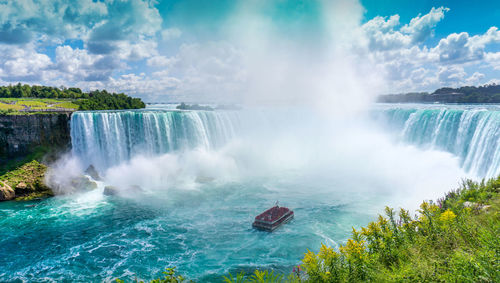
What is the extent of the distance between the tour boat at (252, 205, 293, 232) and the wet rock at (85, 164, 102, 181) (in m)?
18.1

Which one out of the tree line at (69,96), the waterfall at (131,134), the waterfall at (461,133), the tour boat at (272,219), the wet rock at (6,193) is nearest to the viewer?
the tour boat at (272,219)

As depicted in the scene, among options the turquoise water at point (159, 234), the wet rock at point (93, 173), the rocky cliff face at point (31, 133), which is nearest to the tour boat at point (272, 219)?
the turquoise water at point (159, 234)

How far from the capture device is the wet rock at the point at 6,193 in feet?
74.5

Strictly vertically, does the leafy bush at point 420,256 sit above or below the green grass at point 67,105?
below

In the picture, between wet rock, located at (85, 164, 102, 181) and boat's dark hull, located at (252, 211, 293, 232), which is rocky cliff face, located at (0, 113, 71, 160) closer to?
wet rock, located at (85, 164, 102, 181)

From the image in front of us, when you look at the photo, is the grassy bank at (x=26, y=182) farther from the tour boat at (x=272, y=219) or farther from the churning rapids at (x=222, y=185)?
the tour boat at (x=272, y=219)

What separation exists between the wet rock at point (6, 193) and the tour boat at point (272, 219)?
21471 millimetres

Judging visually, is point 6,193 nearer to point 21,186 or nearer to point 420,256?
point 21,186

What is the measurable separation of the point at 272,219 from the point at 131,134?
19446 mm

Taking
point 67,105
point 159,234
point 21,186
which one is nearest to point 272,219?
point 159,234

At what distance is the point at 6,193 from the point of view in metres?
22.8

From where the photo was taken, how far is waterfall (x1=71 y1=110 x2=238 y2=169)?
27625 mm

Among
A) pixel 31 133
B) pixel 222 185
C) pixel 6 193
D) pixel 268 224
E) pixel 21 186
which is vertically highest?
pixel 31 133

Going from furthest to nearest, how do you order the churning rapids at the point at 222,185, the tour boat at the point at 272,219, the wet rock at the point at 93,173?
the wet rock at the point at 93,173 < the tour boat at the point at 272,219 < the churning rapids at the point at 222,185
